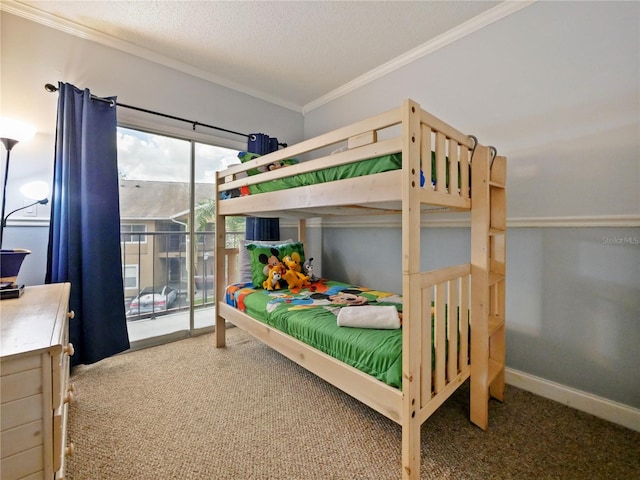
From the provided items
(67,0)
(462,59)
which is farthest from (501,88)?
(67,0)

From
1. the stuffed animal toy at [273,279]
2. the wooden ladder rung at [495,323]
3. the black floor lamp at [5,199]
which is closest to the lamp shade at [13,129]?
the black floor lamp at [5,199]

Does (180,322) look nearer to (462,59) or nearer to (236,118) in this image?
(236,118)

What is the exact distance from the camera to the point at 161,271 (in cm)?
299

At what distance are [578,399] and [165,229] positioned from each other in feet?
11.6

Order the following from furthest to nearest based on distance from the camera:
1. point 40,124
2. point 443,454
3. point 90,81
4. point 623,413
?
point 90,81, point 40,124, point 623,413, point 443,454

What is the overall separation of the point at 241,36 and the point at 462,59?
1.71m

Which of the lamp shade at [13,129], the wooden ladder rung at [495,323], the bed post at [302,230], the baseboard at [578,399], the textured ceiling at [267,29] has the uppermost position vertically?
the textured ceiling at [267,29]

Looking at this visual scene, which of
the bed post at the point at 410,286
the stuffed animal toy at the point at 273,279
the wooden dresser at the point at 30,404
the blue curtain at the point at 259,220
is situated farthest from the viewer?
the blue curtain at the point at 259,220

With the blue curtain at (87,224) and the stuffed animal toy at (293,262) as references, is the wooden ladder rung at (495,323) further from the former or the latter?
the blue curtain at (87,224)

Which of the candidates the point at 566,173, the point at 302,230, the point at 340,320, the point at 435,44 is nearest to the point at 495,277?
the point at 566,173

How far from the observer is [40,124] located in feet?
6.51

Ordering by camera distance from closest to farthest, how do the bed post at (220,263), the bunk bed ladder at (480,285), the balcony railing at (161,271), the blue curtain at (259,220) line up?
the bunk bed ladder at (480,285)
the bed post at (220,263)
the balcony railing at (161,271)
the blue curtain at (259,220)

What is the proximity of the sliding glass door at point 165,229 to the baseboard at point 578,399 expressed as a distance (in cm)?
269

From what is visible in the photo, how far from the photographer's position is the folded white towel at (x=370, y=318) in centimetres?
139
